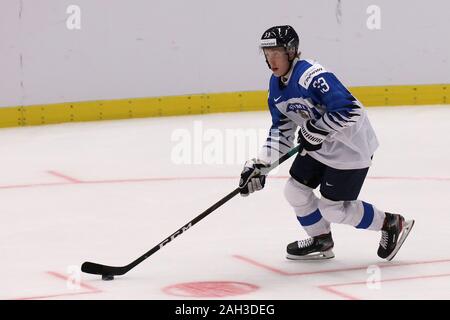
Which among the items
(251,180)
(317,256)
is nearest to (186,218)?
(317,256)

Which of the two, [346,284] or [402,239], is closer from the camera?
[346,284]

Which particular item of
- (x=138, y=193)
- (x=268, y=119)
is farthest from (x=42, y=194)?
(x=268, y=119)

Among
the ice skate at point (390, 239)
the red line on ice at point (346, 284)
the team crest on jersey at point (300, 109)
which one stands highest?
the team crest on jersey at point (300, 109)

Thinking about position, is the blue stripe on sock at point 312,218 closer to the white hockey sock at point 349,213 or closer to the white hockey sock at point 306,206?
the white hockey sock at point 306,206

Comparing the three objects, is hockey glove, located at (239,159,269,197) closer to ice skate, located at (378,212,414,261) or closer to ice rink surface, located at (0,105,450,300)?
ice rink surface, located at (0,105,450,300)

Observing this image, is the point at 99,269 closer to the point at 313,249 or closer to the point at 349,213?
the point at 313,249

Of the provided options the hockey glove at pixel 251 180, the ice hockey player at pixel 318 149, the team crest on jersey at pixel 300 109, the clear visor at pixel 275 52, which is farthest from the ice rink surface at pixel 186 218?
→ the clear visor at pixel 275 52

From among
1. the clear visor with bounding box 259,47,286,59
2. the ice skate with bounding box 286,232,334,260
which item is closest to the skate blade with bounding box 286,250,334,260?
the ice skate with bounding box 286,232,334,260

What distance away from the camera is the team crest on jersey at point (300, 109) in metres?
5.21

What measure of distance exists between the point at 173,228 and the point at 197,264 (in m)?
0.91

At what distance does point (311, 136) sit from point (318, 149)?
0.12 metres

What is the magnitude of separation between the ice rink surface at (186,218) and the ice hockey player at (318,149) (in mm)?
160

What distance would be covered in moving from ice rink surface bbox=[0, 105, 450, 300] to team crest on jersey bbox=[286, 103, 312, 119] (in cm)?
71

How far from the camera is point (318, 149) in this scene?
5.25m
